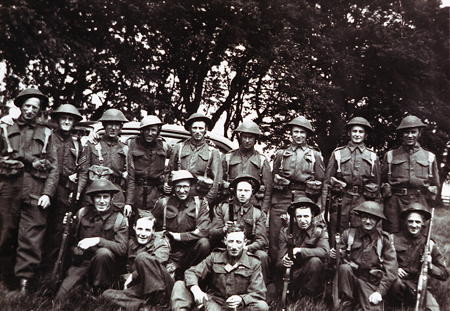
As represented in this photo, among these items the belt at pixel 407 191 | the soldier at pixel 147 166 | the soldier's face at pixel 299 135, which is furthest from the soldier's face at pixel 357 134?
the soldier at pixel 147 166

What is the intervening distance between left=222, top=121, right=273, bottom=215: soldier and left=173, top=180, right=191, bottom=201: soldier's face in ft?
2.95

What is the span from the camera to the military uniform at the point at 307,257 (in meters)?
4.99

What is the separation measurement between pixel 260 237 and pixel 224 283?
1.02m

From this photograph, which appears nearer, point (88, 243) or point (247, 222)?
point (88, 243)

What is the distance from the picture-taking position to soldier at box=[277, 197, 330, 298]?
4.99m

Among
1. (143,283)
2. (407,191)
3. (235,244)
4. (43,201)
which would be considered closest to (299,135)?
(407,191)

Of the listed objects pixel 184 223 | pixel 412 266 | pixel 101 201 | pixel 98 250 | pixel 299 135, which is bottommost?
pixel 412 266

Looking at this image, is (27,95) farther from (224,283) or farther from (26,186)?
(224,283)

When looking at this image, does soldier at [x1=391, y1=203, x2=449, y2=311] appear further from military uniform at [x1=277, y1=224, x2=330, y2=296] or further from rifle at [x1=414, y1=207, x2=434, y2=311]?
military uniform at [x1=277, y1=224, x2=330, y2=296]

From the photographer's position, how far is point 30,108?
16.8 ft

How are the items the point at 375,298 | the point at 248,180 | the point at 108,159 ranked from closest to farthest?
the point at 375,298, the point at 248,180, the point at 108,159

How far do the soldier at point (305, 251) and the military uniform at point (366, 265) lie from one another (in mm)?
254

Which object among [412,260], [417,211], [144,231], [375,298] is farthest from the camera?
[417,211]

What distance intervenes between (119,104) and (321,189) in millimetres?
10351
